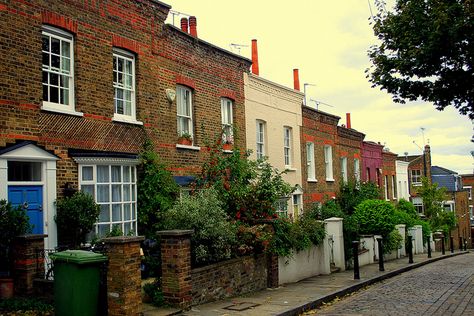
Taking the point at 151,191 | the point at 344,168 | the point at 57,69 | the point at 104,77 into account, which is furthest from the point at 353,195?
the point at 57,69

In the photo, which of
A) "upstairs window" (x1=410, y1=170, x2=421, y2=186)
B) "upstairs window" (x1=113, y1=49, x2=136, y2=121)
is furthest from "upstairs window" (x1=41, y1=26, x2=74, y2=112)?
"upstairs window" (x1=410, y1=170, x2=421, y2=186)

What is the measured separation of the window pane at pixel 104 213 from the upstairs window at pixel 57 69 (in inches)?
99.8

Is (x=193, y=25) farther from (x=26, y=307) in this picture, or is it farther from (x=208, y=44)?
(x=26, y=307)

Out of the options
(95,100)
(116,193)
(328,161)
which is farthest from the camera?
(328,161)

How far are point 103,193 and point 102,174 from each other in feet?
1.56

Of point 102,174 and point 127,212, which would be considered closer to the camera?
point 102,174

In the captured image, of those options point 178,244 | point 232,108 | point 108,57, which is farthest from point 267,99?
point 178,244

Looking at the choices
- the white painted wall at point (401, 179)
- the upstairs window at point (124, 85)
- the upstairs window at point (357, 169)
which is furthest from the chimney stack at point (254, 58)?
the white painted wall at point (401, 179)

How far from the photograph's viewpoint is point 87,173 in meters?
13.0

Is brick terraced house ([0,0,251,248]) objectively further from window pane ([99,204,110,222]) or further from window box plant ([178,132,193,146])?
window box plant ([178,132,193,146])

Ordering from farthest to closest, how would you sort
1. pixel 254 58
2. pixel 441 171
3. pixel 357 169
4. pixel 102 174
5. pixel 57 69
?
pixel 441 171 → pixel 357 169 → pixel 254 58 → pixel 102 174 → pixel 57 69

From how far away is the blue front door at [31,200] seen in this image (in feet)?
36.9

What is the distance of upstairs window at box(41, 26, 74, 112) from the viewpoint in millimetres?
12219

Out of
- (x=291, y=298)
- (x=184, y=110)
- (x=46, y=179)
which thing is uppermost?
(x=184, y=110)
